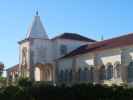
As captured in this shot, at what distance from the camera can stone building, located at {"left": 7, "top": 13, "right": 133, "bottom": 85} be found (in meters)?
39.4

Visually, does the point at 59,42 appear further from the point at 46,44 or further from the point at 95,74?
the point at 95,74

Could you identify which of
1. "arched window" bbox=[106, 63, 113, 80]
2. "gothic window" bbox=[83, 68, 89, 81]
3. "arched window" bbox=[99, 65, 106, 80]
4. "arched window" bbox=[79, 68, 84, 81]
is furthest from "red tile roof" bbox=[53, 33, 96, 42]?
"arched window" bbox=[106, 63, 113, 80]

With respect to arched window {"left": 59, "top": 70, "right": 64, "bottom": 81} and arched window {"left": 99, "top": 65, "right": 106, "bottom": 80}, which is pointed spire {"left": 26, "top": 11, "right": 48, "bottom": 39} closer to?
arched window {"left": 59, "top": 70, "right": 64, "bottom": 81}

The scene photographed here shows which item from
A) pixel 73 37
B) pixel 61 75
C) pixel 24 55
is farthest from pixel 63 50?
pixel 24 55

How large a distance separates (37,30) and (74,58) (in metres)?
9.03

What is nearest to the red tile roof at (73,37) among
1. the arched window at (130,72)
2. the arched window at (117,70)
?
the arched window at (117,70)

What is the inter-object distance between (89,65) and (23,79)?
8079 millimetres

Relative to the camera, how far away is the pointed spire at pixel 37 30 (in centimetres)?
5293

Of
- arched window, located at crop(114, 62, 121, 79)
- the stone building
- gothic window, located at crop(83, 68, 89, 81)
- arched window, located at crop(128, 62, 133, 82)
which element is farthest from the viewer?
gothic window, located at crop(83, 68, 89, 81)

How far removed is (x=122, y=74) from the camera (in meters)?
38.8

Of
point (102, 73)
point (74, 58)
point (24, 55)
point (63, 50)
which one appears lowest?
point (102, 73)

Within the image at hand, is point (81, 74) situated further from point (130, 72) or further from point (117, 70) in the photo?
point (130, 72)

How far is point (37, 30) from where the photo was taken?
176 feet

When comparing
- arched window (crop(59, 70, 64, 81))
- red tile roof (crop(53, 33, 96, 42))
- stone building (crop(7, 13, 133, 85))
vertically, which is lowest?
arched window (crop(59, 70, 64, 81))
